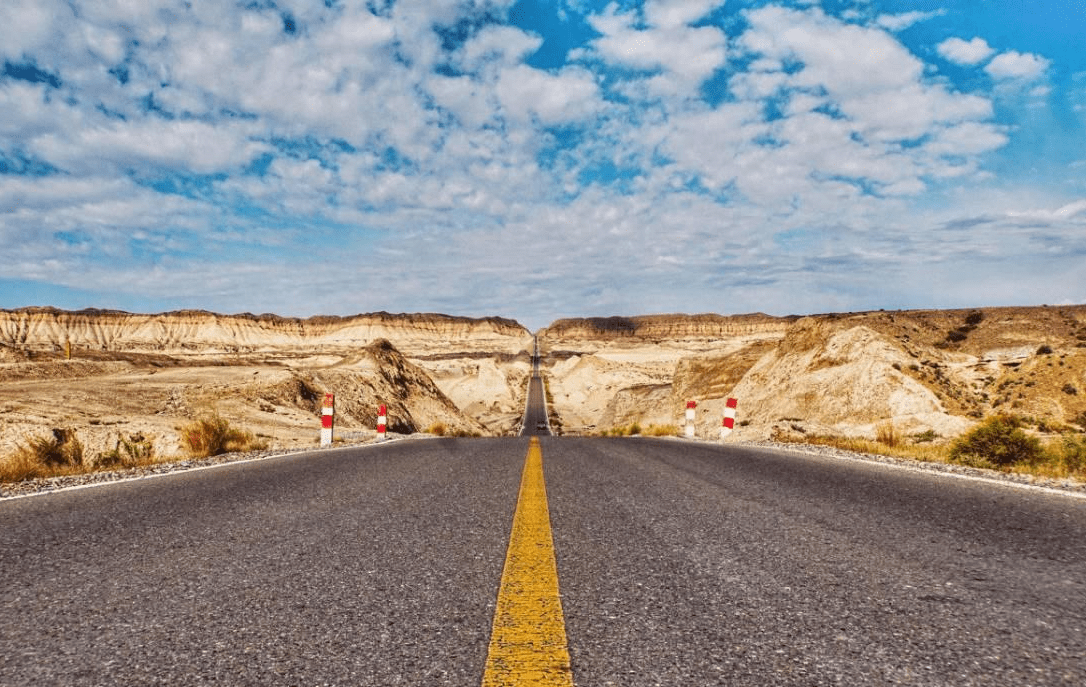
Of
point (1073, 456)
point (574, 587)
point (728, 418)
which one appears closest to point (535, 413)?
point (728, 418)

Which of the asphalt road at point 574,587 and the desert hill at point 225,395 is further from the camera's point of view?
the desert hill at point 225,395

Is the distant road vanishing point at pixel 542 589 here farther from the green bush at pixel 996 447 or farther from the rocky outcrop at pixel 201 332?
the rocky outcrop at pixel 201 332

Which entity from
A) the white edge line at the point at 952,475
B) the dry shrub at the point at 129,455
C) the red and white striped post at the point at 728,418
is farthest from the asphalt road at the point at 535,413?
the white edge line at the point at 952,475

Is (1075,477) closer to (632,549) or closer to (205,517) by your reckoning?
(632,549)

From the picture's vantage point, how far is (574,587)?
2818mm

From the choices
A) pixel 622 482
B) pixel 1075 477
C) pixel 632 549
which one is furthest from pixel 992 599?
pixel 1075 477

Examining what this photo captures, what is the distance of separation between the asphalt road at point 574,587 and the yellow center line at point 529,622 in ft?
0.18

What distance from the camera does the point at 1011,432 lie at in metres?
9.92

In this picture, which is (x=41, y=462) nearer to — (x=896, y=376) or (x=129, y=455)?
(x=129, y=455)

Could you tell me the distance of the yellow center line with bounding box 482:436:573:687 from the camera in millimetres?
1925

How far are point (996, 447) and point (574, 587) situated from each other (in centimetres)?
982

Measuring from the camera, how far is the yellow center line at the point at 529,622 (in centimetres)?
192

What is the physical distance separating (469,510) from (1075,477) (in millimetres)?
7490

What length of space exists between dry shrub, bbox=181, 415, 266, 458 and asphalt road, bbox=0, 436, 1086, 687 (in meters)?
5.58
